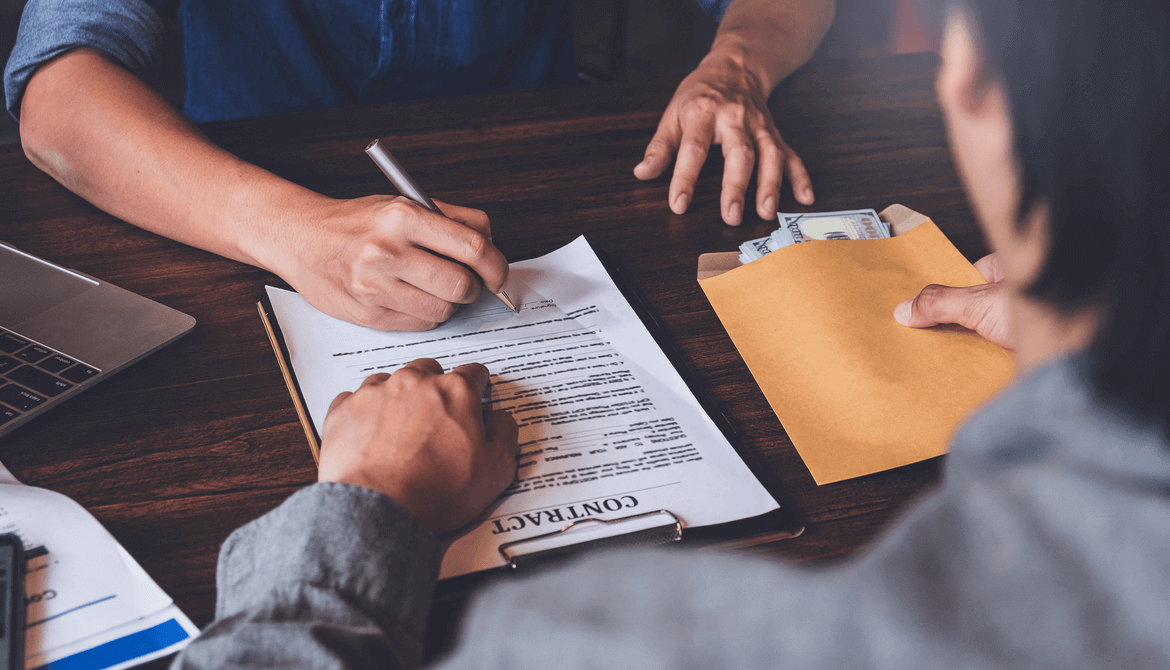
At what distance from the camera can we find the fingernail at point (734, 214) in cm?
94

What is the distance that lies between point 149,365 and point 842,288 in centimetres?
66

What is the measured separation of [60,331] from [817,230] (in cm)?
78

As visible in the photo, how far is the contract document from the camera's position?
1.88 feet

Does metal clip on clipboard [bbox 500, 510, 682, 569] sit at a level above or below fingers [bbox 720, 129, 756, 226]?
above

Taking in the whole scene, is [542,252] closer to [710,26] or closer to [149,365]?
[149,365]

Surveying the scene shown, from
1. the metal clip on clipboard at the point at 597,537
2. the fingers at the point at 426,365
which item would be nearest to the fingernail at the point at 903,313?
the metal clip on clipboard at the point at 597,537

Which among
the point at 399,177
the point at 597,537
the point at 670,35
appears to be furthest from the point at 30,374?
the point at 670,35

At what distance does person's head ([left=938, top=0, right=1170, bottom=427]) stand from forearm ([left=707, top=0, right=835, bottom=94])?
100 centimetres

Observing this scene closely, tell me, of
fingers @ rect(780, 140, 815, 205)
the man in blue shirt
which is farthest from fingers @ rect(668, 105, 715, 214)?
fingers @ rect(780, 140, 815, 205)

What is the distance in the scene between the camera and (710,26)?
3756 mm

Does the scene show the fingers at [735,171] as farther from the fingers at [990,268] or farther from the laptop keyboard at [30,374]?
the laptop keyboard at [30,374]

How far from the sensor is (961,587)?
0.21 meters

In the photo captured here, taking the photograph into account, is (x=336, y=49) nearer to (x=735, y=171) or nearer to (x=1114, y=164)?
(x=735, y=171)

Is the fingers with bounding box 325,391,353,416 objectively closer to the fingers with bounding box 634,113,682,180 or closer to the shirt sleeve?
the shirt sleeve
